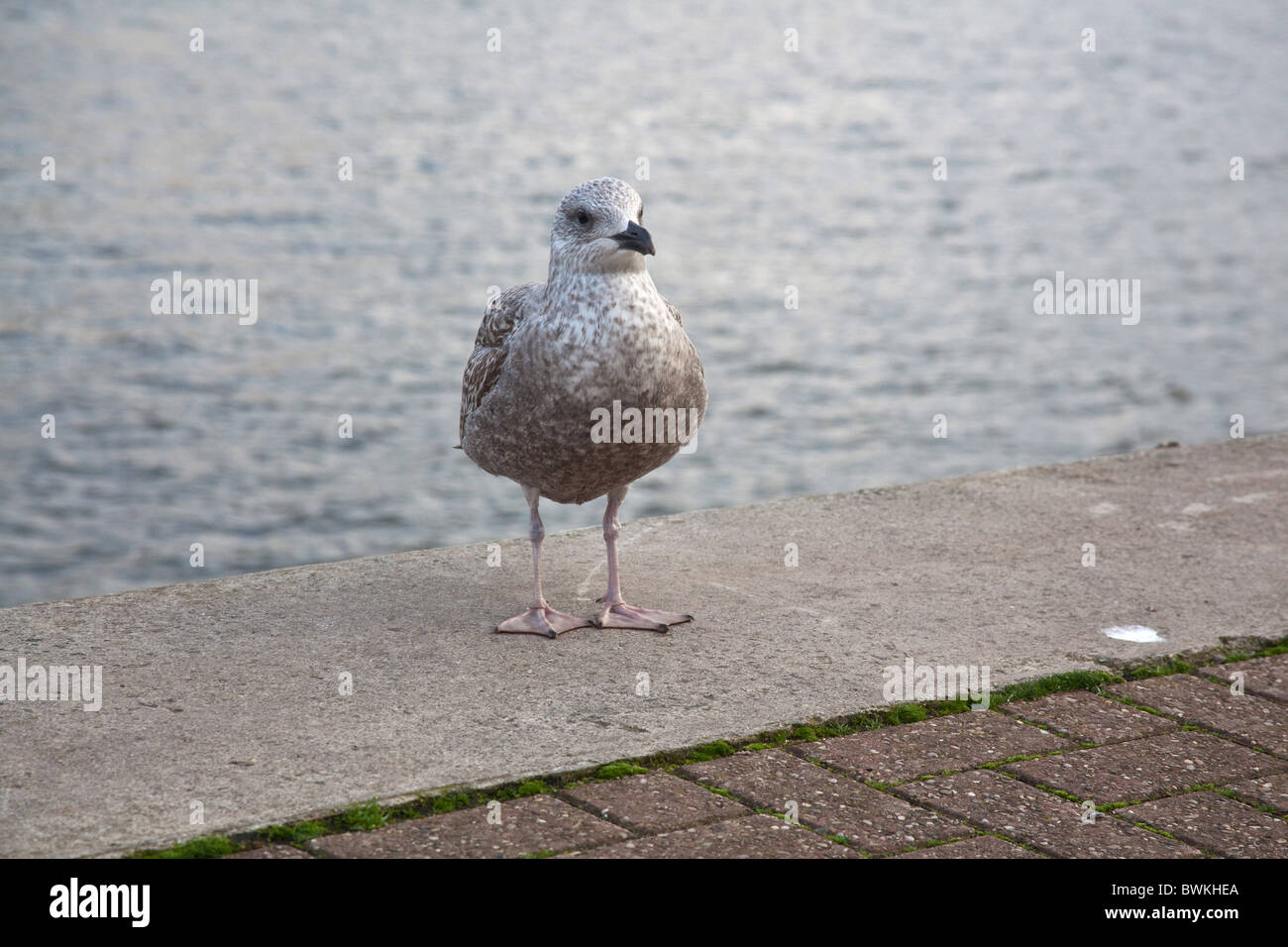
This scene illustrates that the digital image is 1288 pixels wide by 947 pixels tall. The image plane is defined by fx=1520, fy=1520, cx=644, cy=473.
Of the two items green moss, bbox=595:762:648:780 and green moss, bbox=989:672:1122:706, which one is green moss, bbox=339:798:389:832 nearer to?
green moss, bbox=595:762:648:780

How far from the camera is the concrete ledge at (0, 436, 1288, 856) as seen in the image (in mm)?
4594

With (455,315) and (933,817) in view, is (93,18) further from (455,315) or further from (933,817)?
(933,817)

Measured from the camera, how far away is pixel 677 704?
5148 mm

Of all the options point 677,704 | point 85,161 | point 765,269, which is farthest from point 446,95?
point 677,704

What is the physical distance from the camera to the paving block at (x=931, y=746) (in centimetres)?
476

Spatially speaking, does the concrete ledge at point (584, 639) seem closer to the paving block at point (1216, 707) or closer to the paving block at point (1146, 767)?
the paving block at point (1216, 707)

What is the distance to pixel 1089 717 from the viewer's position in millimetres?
5164

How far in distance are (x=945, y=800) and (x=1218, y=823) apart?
78 cm

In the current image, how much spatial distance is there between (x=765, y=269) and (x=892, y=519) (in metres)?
10.1

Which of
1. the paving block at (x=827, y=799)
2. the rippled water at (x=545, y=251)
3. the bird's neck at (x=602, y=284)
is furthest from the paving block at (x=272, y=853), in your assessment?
the rippled water at (x=545, y=251)

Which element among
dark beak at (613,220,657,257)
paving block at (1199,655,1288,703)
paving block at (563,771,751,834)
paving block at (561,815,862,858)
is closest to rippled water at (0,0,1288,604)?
dark beak at (613,220,657,257)

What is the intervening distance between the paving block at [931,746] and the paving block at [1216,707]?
531mm

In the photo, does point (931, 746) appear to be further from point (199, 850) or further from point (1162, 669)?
A: point (199, 850)

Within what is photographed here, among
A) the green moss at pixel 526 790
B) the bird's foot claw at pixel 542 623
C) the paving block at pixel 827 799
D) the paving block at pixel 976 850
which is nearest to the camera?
the paving block at pixel 976 850
